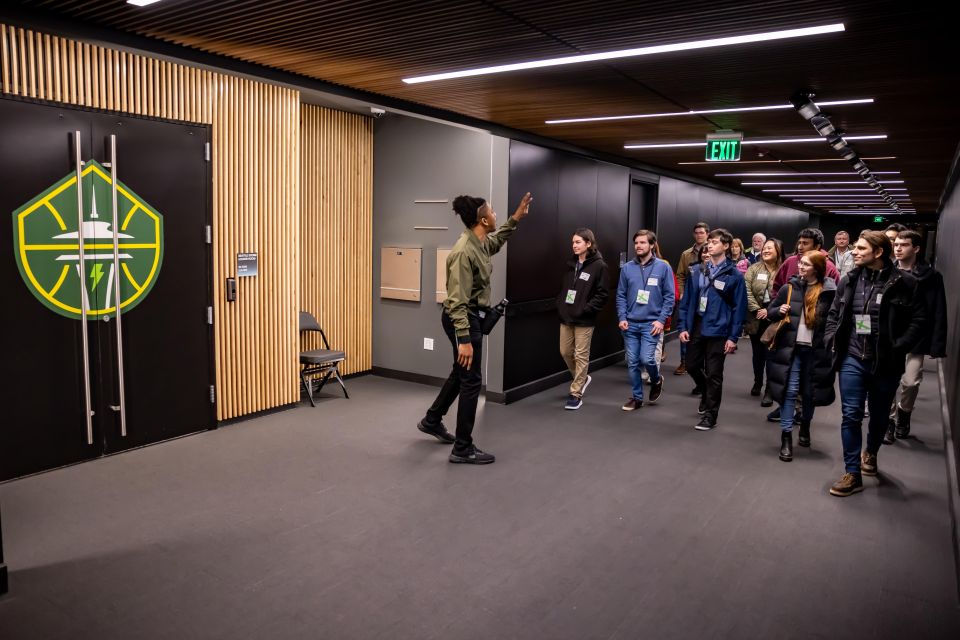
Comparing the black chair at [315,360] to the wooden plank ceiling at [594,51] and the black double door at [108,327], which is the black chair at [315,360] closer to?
the black double door at [108,327]

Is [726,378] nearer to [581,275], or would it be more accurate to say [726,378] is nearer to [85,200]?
[581,275]

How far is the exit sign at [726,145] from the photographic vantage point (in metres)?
6.81

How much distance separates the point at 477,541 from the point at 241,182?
3.76 metres

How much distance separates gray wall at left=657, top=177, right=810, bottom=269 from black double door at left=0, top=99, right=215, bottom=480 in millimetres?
7316

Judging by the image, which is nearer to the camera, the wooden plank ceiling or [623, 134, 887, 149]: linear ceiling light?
the wooden plank ceiling

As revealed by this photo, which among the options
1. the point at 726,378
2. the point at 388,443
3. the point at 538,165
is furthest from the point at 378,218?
the point at 726,378

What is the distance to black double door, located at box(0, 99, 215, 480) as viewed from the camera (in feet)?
14.6

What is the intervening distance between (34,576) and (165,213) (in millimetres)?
2867

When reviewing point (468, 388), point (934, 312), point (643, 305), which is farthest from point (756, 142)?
point (468, 388)

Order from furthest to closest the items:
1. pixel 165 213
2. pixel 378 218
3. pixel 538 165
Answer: pixel 378 218 → pixel 538 165 → pixel 165 213

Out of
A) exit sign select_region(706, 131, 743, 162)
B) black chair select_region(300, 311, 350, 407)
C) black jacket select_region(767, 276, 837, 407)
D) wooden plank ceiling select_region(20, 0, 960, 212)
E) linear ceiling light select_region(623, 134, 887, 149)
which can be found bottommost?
black chair select_region(300, 311, 350, 407)

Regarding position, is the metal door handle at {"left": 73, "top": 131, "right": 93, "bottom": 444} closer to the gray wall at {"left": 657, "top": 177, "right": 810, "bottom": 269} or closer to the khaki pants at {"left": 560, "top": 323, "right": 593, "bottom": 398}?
the khaki pants at {"left": 560, "top": 323, "right": 593, "bottom": 398}

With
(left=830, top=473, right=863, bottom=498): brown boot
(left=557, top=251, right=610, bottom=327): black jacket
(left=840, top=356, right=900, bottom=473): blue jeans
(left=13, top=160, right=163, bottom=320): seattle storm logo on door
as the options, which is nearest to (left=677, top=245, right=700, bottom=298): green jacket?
(left=557, top=251, right=610, bottom=327): black jacket

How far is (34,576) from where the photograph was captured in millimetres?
3330
